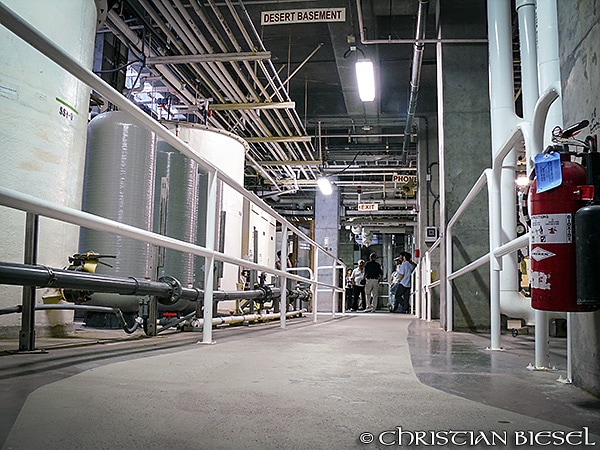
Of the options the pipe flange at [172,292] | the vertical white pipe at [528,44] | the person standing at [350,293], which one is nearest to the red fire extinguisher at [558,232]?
the pipe flange at [172,292]

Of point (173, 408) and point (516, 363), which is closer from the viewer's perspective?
point (173, 408)

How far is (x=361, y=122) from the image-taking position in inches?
494

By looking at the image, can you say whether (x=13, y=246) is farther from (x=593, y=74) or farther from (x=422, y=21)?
(x=422, y=21)

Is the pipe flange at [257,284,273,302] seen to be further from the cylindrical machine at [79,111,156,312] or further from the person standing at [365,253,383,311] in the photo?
the person standing at [365,253,383,311]

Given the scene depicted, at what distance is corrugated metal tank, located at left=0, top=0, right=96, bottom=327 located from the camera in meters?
3.50

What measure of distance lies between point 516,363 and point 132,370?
1.70m

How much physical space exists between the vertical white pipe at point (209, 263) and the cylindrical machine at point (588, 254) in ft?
7.03

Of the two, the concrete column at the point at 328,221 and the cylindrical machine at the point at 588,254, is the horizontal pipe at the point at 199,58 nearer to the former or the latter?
the cylindrical machine at the point at 588,254

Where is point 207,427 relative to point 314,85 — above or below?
below

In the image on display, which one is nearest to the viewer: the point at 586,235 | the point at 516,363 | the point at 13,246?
the point at 586,235

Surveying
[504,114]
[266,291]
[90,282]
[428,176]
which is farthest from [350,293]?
[90,282]

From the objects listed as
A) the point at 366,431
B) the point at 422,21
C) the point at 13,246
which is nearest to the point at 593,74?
the point at 366,431

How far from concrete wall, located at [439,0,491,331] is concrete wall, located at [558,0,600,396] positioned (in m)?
4.05

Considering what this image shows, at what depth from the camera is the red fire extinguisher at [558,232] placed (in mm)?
1676
